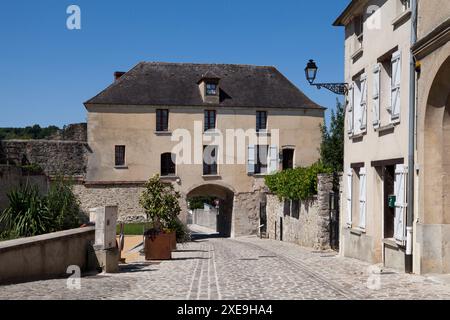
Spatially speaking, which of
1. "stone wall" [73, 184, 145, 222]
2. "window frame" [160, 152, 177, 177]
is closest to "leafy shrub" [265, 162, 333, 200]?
"window frame" [160, 152, 177, 177]

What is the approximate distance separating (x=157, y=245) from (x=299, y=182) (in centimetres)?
813

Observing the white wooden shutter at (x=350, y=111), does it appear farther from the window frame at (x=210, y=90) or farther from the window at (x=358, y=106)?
the window frame at (x=210, y=90)

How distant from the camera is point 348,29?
18.2 metres

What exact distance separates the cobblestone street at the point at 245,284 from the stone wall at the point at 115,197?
20246mm

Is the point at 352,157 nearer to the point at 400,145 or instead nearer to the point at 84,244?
the point at 400,145

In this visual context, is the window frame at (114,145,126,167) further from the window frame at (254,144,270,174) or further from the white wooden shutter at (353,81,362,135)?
the white wooden shutter at (353,81,362,135)

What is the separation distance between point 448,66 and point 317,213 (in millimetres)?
10459

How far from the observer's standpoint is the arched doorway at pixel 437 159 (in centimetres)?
1162

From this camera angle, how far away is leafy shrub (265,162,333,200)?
22.2 meters

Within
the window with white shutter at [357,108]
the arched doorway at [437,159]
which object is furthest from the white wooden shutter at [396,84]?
the window with white shutter at [357,108]

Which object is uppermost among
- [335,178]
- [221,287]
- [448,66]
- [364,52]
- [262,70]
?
[262,70]

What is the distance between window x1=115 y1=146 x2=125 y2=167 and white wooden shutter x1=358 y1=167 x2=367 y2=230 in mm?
21900

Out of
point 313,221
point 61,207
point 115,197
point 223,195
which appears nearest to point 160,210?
point 61,207
